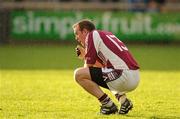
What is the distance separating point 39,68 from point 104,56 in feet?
30.6

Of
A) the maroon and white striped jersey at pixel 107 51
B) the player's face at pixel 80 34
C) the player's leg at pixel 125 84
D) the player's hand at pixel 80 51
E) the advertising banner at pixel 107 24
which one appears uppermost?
the player's face at pixel 80 34

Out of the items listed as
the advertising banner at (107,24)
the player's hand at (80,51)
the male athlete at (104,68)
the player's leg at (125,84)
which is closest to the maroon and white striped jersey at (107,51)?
the male athlete at (104,68)

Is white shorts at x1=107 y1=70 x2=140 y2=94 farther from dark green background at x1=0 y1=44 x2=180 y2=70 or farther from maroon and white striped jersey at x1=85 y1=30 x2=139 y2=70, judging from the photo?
dark green background at x1=0 y1=44 x2=180 y2=70

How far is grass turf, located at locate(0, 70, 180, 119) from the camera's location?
10.4 metres

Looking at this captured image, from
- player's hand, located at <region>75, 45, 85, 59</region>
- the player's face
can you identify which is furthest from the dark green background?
the player's face

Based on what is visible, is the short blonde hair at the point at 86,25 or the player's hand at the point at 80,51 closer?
the short blonde hair at the point at 86,25

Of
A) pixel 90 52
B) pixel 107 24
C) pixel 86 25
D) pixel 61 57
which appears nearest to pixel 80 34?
pixel 86 25

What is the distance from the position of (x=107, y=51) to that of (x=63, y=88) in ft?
14.3

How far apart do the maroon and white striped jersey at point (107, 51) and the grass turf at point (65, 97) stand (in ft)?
2.44

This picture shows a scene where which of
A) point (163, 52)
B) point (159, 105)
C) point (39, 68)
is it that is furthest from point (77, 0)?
point (159, 105)

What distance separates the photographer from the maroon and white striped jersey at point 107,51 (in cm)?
1017

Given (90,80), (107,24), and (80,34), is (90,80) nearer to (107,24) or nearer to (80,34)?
(80,34)

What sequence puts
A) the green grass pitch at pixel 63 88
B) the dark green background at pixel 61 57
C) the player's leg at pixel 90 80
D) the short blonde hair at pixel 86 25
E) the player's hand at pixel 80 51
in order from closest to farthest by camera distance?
the player's leg at pixel 90 80 → the short blonde hair at pixel 86 25 → the green grass pitch at pixel 63 88 → the player's hand at pixel 80 51 → the dark green background at pixel 61 57

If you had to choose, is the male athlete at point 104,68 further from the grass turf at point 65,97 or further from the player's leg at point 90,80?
the grass turf at point 65,97
